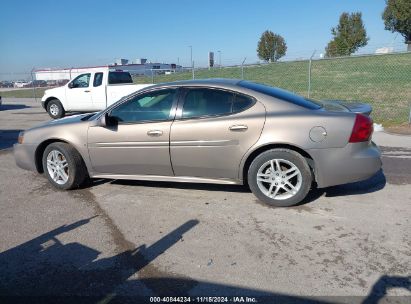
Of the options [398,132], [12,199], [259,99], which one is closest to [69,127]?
[12,199]

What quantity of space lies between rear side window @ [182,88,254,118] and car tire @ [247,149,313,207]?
66 centimetres

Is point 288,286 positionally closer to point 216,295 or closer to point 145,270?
point 216,295

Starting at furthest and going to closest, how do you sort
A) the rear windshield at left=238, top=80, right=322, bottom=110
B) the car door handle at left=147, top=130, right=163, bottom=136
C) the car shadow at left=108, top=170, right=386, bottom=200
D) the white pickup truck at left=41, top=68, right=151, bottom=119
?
the white pickup truck at left=41, top=68, right=151, bottom=119 < the car shadow at left=108, top=170, right=386, bottom=200 < the car door handle at left=147, top=130, right=163, bottom=136 < the rear windshield at left=238, top=80, right=322, bottom=110

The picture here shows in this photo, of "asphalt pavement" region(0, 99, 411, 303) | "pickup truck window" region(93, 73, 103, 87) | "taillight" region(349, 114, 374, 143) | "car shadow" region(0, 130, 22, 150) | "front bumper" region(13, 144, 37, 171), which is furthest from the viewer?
"pickup truck window" region(93, 73, 103, 87)

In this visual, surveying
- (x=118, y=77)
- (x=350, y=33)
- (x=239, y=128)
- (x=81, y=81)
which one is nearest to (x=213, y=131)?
(x=239, y=128)

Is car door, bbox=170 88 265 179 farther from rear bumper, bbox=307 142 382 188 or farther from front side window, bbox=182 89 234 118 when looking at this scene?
rear bumper, bbox=307 142 382 188

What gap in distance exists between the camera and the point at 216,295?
8.71ft

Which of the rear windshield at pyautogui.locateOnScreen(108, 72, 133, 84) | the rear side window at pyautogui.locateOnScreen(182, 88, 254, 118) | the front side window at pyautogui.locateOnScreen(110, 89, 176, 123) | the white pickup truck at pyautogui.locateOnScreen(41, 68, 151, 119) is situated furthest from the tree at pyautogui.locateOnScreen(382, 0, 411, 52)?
the front side window at pyautogui.locateOnScreen(110, 89, 176, 123)

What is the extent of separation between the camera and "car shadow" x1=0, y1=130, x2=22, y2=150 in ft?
27.9

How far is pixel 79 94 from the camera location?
1320cm

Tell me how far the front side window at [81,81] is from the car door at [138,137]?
29.8 feet

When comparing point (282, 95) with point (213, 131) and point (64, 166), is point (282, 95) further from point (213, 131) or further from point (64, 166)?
point (64, 166)

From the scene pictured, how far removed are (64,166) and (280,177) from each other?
300 centimetres

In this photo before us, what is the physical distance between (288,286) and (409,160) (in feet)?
14.9
